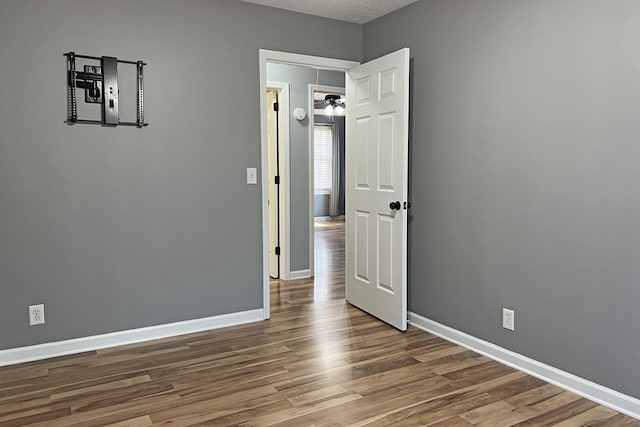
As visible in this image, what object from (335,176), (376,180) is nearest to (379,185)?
(376,180)

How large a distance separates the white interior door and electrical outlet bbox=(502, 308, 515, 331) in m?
0.75

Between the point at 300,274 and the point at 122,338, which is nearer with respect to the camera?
the point at 122,338

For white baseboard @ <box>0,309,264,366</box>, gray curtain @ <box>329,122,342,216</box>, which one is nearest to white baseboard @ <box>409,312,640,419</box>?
white baseboard @ <box>0,309,264,366</box>

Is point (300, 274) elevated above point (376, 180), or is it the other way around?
point (376, 180)

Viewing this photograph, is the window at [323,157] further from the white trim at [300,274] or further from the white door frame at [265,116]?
the white door frame at [265,116]

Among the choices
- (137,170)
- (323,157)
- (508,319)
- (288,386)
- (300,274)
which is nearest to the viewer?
(288,386)

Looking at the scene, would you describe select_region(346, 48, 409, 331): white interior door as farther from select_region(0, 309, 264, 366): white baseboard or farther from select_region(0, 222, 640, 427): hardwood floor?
select_region(0, 309, 264, 366): white baseboard

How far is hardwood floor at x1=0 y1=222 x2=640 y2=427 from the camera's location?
7.70ft

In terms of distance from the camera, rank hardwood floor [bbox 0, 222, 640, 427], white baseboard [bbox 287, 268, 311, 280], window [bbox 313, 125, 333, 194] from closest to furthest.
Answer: hardwood floor [bbox 0, 222, 640, 427]
white baseboard [bbox 287, 268, 311, 280]
window [bbox 313, 125, 333, 194]

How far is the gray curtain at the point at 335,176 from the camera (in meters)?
10.8

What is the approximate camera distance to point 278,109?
16.9 feet

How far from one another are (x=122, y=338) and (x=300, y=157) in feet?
8.78

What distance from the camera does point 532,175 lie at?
275cm

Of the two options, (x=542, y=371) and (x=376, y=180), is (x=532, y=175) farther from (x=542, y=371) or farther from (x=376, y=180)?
(x=376, y=180)
